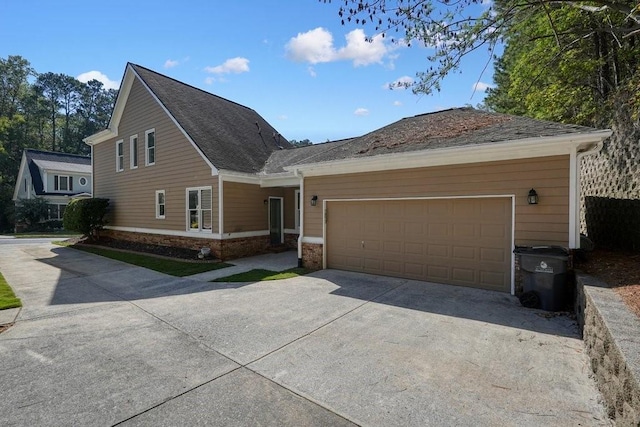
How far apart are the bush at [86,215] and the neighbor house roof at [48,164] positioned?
55.0ft

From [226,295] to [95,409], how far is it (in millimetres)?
3987

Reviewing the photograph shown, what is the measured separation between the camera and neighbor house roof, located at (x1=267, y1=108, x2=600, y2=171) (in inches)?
258

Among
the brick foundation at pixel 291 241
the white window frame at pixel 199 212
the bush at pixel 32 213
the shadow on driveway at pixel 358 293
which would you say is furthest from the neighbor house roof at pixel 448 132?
the bush at pixel 32 213

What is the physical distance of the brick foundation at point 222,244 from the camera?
11.2 metres

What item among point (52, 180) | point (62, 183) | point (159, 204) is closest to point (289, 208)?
point (159, 204)

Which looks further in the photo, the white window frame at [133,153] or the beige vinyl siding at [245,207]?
the white window frame at [133,153]

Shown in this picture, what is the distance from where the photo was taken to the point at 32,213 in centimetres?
2534

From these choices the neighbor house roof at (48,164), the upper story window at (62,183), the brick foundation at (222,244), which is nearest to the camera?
the brick foundation at (222,244)

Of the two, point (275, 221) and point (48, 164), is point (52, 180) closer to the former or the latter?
point (48, 164)

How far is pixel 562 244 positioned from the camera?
20.2ft

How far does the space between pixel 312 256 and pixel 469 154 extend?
5372mm

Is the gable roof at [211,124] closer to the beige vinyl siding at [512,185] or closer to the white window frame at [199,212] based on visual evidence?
the white window frame at [199,212]

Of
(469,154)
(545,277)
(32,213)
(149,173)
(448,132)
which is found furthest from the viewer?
(32,213)

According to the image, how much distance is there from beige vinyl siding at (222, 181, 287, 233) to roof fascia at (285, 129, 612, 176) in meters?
3.43
